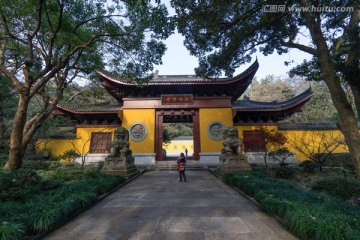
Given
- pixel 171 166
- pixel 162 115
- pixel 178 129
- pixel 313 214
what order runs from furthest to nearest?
pixel 178 129 → pixel 162 115 → pixel 171 166 → pixel 313 214

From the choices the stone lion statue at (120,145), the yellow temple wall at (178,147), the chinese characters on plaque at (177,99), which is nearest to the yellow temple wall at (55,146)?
the stone lion statue at (120,145)

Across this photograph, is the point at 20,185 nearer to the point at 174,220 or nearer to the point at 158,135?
the point at 174,220

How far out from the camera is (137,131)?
44.9 feet

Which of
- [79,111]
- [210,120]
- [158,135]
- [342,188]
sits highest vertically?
[79,111]

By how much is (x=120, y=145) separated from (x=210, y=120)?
730 centimetres

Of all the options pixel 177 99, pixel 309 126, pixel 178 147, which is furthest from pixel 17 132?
pixel 178 147

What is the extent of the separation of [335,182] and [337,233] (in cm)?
446

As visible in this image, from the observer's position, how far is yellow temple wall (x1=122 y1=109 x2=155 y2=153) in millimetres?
13422

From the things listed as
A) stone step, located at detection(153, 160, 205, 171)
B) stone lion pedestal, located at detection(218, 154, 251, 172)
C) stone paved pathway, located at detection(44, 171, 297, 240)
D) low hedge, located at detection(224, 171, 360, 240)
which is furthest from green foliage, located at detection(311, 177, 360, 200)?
stone step, located at detection(153, 160, 205, 171)

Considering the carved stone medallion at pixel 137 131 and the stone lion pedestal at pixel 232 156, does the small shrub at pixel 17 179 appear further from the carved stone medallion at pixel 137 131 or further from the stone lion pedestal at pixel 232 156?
the carved stone medallion at pixel 137 131

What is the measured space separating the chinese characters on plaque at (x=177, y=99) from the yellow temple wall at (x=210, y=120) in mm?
1235

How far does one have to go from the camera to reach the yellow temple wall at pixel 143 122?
13422 mm

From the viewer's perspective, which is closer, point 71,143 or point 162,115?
point 71,143

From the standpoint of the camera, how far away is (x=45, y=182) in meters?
5.37
